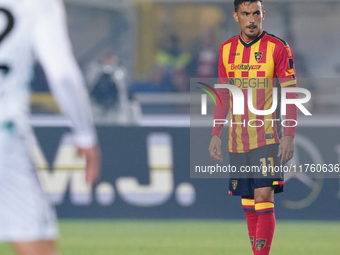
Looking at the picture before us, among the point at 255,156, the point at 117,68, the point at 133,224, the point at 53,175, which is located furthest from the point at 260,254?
the point at 117,68

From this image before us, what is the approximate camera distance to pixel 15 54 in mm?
2146

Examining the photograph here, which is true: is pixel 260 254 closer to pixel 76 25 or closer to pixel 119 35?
pixel 119 35

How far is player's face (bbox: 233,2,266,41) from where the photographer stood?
10.9 feet

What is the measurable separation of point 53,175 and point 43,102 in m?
1.67

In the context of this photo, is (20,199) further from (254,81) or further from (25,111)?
(254,81)

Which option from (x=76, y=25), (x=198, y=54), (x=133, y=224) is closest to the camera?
(x=133, y=224)

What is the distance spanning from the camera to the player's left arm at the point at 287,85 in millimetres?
3297

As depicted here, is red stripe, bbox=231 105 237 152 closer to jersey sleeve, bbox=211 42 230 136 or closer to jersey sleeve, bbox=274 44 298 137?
jersey sleeve, bbox=211 42 230 136

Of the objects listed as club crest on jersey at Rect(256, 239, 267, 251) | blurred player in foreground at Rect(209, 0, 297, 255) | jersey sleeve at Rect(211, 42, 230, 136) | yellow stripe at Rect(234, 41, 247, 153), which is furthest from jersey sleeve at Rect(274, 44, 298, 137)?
club crest on jersey at Rect(256, 239, 267, 251)

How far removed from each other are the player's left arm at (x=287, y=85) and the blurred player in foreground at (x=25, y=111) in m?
1.48

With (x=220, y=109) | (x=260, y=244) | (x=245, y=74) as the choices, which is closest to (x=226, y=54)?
(x=245, y=74)

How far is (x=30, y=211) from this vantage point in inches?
84.4

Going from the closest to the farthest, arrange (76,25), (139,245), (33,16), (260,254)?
(33,16), (260,254), (139,245), (76,25)

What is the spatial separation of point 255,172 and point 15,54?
1728mm
